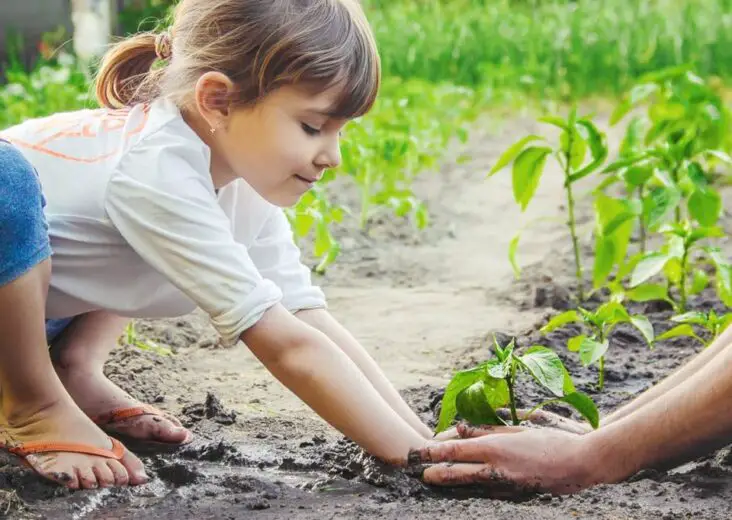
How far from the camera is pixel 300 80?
86.3 inches

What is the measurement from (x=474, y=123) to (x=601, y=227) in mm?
3278

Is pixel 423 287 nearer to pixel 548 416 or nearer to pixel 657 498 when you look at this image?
pixel 548 416

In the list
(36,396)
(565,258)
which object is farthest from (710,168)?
(36,396)

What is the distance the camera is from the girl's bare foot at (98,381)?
2436 millimetres

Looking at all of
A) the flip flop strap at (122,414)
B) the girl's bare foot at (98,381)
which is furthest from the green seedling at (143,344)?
the flip flop strap at (122,414)

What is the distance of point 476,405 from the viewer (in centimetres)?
211

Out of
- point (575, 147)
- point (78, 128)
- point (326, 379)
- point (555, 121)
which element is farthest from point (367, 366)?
point (575, 147)

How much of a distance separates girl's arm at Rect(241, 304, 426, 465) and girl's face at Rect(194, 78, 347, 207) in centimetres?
28

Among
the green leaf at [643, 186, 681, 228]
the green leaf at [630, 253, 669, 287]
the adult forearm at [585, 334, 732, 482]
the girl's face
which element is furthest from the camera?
the green leaf at [643, 186, 681, 228]

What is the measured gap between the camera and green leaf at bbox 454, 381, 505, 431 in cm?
Answer: 209

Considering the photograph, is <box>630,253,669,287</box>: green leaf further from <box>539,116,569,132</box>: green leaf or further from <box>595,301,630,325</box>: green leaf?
<box>539,116,569,132</box>: green leaf

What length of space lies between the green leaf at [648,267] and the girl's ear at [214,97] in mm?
1158

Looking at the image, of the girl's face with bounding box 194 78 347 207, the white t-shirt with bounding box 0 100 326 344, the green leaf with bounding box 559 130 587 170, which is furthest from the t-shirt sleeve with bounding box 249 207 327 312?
the green leaf with bounding box 559 130 587 170

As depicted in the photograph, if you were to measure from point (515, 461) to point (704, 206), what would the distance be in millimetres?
1400
